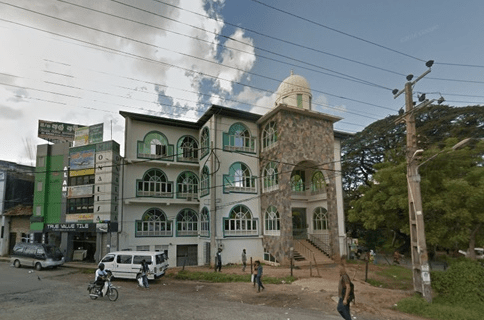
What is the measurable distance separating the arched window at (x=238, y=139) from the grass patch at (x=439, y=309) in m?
17.5

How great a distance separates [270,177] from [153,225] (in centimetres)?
1178

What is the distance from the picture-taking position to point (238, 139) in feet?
87.2

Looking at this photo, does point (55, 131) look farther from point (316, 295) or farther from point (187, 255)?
point (316, 295)

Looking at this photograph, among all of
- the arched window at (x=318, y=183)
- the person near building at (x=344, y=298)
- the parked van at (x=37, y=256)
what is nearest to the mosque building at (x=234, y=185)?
the arched window at (x=318, y=183)

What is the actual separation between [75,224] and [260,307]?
68.5 ft

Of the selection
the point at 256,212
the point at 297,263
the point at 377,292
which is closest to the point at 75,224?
the point at 256,212

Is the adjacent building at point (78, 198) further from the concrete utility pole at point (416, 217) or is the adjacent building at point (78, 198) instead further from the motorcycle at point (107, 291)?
the concrete utility pole at point (416, 217)

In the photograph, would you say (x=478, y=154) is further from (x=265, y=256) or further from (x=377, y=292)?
(x=265, y=256)

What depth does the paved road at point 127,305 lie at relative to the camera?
10344 millimetres

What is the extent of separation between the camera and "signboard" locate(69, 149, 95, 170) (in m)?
26.3

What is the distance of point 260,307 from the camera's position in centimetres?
1173

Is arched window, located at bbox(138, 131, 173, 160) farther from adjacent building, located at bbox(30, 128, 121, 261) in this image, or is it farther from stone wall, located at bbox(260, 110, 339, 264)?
stone wall, located at bbox(260, 110, 339, 264)

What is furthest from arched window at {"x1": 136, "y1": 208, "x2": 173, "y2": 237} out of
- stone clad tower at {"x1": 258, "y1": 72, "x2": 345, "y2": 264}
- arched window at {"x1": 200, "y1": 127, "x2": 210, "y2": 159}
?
stone clad tower at {"x1": 258, "y1": 72, "x2": 345, "y2": 264}

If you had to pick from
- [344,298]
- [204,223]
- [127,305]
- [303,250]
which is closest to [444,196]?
[344,298]
